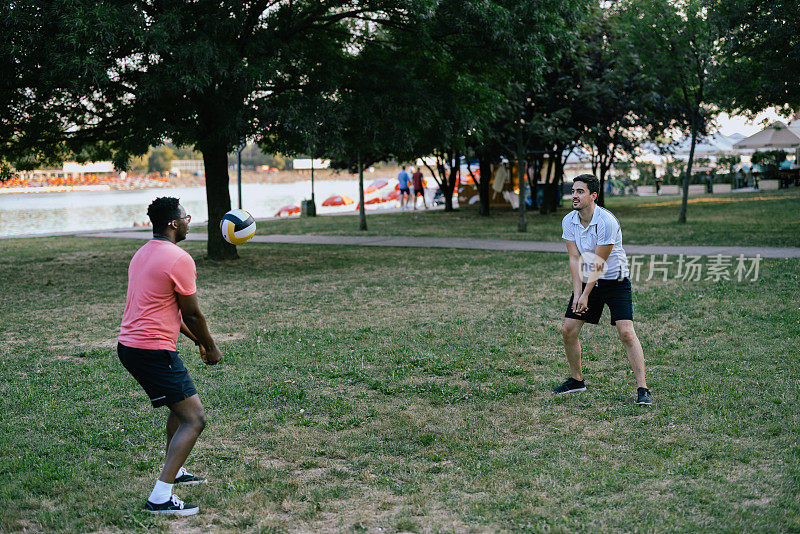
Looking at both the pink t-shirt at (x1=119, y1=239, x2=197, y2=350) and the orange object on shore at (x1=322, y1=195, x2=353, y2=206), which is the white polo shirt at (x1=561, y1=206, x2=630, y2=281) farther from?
the orange object on shore at (x1=322, y1=195, x2=353, y2=206)

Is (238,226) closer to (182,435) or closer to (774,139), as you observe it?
(182,435)

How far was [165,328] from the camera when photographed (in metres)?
4.08

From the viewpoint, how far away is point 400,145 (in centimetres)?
1431

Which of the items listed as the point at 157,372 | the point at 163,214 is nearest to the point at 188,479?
the point at 157,372

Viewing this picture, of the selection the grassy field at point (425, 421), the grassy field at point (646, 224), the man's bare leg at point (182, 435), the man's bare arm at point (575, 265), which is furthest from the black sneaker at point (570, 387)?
the grassy field at point (646, 224)

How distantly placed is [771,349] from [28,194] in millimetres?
77745

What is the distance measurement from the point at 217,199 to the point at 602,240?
36.9 feet

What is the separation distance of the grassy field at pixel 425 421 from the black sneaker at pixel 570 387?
0.32 ft

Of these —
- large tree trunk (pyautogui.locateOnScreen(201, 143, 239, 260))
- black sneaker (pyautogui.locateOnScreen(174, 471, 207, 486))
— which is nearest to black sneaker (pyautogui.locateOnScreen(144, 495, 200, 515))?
black sneaker (pyautogui.locateOnScreen(174, 471, 207, 486))

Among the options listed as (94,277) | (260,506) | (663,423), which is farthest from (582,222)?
(94,277)

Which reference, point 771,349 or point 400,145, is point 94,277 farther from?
point 771,349

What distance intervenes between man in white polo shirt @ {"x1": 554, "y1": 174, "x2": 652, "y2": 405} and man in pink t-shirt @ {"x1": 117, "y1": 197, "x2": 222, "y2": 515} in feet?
9.75

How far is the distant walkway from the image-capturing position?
14.3m

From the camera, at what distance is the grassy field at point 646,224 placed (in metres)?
17.2
